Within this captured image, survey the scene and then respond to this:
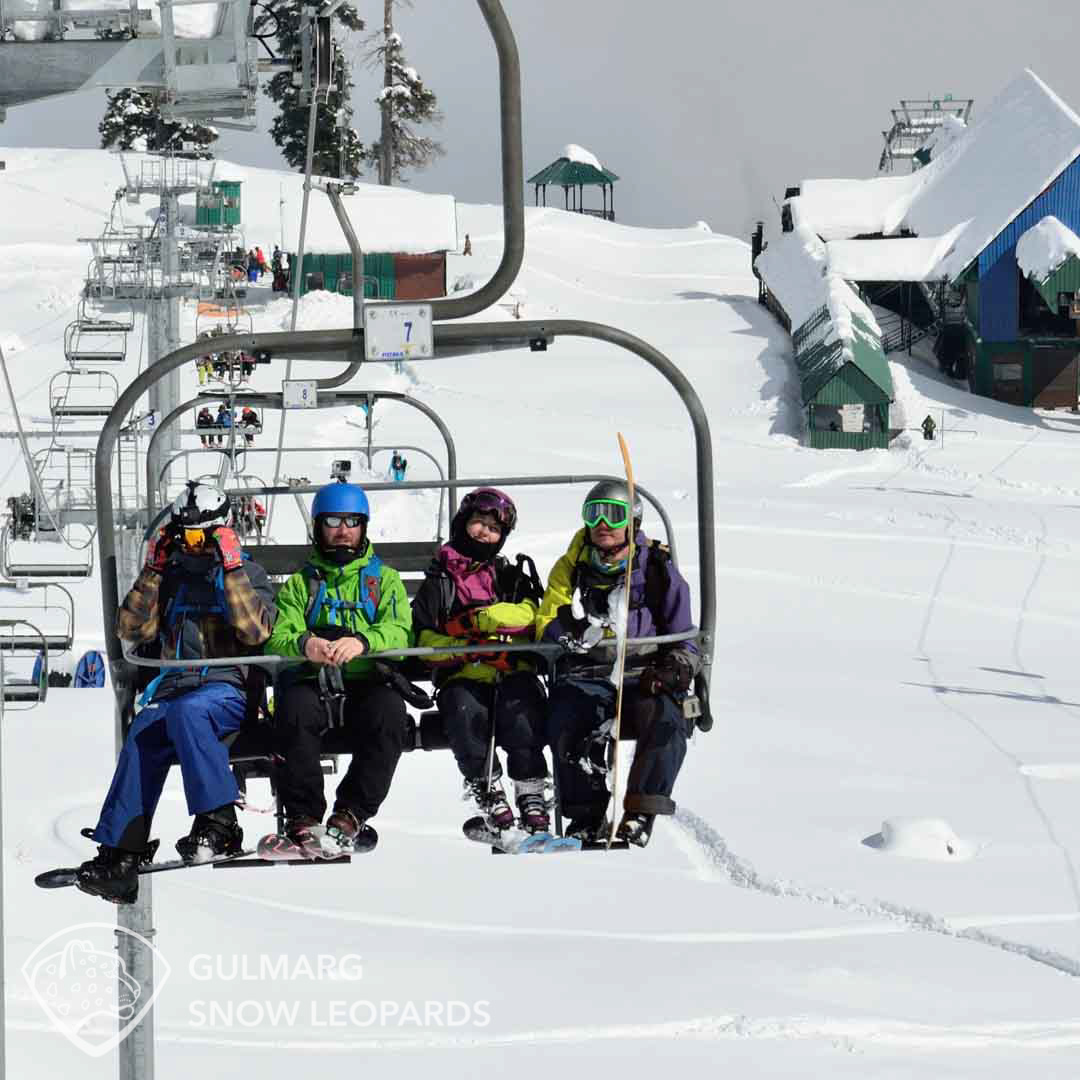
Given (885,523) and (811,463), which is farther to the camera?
(811,463)

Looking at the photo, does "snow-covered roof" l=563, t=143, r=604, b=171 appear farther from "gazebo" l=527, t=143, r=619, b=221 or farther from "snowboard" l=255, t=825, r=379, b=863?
"snowboard" l=255, t=825, r=379, b=863

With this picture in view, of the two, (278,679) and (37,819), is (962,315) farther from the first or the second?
(278,679)

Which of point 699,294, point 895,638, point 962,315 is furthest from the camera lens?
point 699,294

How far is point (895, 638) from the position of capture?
31.0m

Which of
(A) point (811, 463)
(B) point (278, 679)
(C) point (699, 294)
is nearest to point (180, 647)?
(B) point (278, 679)

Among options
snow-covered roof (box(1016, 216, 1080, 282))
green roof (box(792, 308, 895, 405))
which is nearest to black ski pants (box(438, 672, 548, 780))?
green roof (box(792, 308, 895, 405))

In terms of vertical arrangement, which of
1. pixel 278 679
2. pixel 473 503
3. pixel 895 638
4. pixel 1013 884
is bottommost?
pixel 1013 884

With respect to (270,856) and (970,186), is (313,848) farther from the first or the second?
(970,186)

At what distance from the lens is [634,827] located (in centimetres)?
721

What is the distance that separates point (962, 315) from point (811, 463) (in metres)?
14.9

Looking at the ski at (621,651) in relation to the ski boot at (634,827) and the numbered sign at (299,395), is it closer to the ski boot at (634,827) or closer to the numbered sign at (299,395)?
the ski boot at (634,827)

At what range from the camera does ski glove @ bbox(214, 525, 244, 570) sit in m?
7.09

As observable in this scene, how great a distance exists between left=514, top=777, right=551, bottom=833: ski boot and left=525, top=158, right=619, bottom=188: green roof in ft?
255

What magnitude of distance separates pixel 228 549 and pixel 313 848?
1126 mm
